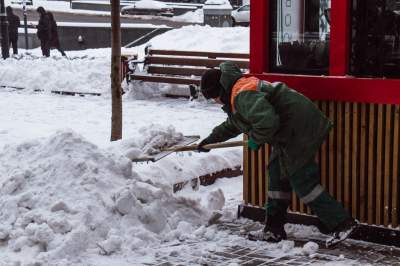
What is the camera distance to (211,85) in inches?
220

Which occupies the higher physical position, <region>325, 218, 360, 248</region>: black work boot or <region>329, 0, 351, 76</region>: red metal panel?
<region>329, 0, 351, 76</region>: red metal panel

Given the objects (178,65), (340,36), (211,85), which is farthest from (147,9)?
(211,85)

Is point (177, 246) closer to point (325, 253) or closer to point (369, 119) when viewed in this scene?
point (325, 253)

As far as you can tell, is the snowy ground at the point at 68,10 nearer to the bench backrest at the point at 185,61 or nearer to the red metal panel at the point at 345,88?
the bench backrest at the point at 185,61

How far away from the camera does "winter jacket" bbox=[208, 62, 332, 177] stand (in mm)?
5410

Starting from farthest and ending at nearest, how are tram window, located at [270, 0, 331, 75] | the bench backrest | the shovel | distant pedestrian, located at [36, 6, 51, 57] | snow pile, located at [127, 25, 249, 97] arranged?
distant pedestrian, located at [36, 6, 51, 57], snow pile, located at [127, 25, 249, 97], the bench backrest, tram window, located at [270, 0, 331, 75], the shovel

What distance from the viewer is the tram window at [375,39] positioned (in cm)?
578

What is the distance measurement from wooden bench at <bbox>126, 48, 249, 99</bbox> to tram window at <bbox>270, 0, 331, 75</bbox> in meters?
7.40

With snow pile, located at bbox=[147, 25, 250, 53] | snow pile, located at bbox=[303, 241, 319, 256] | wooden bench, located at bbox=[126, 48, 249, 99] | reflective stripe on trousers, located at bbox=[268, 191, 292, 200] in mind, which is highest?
snow pile, located at bbox=[147, 25, 250, 53]

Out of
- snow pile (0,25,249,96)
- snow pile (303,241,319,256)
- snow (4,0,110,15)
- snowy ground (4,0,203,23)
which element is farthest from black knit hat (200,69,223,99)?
snow (4,0,110,15)

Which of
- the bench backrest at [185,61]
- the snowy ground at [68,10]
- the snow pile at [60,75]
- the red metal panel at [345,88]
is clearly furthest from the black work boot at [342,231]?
the snowy ground at [68,10]

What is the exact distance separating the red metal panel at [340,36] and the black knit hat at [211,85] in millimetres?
1011

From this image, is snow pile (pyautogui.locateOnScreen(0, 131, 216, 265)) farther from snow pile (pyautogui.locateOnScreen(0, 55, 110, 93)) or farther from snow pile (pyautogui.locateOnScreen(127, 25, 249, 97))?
snow pile (pyautogui.locateOnScreen(0, 55, 110, 93))

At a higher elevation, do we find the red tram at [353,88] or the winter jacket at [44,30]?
the winter jacket at [44,30]
